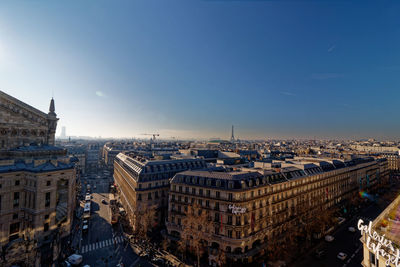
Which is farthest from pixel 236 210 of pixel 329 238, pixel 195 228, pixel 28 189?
pixel 28 189

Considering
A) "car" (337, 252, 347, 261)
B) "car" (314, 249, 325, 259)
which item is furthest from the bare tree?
"car" (337, 252, 347, 261)

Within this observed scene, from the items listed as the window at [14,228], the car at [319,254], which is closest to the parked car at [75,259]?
the window at [14,228]

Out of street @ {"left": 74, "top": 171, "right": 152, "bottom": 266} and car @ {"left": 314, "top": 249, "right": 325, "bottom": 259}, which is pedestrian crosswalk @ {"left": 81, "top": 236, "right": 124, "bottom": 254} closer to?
street @ {"left": 74, "top": 171, "right": 152, "bottom": 266}

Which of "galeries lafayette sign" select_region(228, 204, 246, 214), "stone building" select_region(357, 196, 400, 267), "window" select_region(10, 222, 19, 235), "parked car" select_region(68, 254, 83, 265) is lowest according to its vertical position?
"parked car" select_region(68, 254, 83, 265)

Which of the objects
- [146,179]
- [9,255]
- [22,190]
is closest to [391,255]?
[146,179]

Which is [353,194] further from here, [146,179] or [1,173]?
[1,173]

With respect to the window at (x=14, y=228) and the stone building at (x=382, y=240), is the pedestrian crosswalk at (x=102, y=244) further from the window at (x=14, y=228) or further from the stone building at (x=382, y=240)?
the stone building at (x=382, y=240)

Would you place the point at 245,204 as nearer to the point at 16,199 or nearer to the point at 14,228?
the point at 16,199
